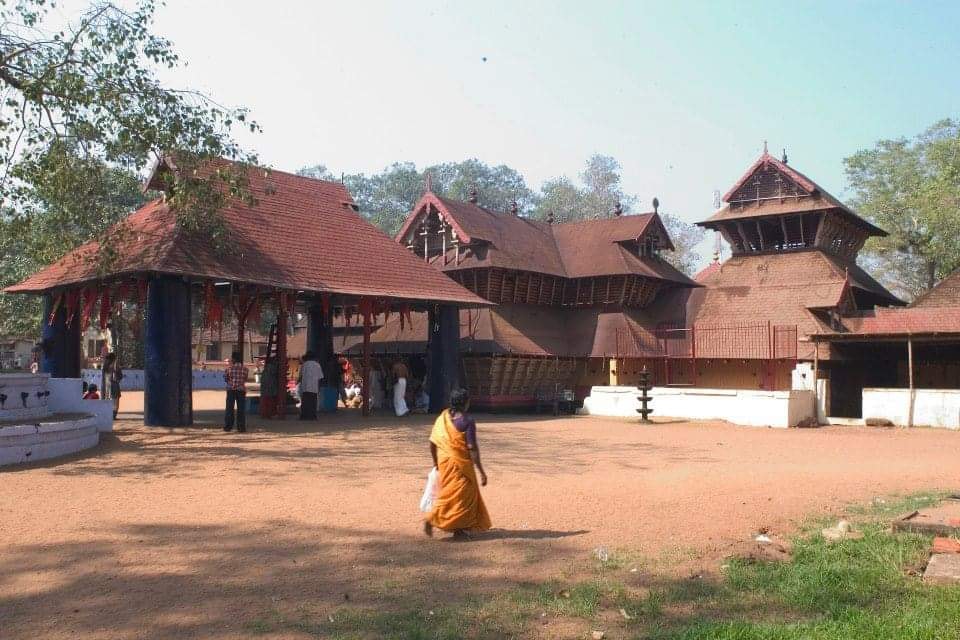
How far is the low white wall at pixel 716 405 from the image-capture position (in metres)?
21.8

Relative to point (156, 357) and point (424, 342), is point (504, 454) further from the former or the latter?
point (424, 342)

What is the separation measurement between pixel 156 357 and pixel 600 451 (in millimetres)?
8540

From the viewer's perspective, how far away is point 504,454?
14273 millimetres

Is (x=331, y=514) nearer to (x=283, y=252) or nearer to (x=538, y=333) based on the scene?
(x=283, y=252)

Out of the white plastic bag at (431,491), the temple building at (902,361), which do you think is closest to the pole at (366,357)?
the temple building at (902,361)

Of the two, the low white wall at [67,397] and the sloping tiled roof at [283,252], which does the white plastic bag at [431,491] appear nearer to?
the low white wall at [67,397]

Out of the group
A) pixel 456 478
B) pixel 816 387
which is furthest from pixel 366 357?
pixel 456 478

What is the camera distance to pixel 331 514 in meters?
8.72

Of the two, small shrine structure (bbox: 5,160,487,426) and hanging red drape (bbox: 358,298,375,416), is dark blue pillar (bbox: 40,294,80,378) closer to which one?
small shrine structure (bbox: 5,160,487,426)

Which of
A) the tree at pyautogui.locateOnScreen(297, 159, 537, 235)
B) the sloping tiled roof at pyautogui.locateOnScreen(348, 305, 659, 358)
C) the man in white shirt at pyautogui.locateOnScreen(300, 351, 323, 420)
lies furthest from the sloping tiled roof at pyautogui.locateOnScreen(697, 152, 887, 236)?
the tree at pyautogui.locateOnScreen(297, 159, 537, 235)

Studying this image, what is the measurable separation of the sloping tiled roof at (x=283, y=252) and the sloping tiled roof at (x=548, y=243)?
4779 mm

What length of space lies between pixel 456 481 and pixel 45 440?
758 cm

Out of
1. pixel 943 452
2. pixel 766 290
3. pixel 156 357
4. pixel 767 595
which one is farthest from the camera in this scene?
pixel 766 290

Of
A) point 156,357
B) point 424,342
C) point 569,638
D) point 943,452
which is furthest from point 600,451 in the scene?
point 424,342
